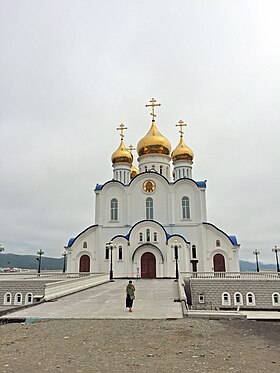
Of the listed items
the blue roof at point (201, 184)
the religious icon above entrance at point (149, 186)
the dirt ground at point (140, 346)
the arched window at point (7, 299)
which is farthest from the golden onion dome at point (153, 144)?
the dirt ground at point (140, 346)

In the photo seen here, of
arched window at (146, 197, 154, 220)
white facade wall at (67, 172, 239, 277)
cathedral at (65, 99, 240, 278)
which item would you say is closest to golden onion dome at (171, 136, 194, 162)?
cathedral at (65, 99, 240, 278)

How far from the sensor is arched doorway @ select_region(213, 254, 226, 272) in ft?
99.3

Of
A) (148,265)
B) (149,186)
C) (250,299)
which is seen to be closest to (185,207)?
(149,186)

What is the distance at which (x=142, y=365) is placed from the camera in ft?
18.6

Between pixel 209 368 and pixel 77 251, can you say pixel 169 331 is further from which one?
pixel 77 251

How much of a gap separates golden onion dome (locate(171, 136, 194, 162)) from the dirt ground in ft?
91.8

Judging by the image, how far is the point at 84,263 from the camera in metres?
32.0

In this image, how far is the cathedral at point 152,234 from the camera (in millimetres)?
29141

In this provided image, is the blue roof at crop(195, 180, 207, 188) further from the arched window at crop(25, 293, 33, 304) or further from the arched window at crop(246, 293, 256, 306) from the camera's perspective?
the arched window at crop(25, 293, 33, 304)

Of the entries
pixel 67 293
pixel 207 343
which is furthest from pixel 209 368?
pixel 67 293

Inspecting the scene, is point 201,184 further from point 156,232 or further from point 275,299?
point 275,299

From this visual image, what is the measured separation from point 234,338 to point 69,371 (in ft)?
12.9

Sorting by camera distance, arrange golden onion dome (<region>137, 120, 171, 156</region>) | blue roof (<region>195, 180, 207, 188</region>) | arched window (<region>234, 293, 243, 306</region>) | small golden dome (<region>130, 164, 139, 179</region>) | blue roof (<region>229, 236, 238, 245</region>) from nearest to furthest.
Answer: arched window (<region>234, 293, 243, 306</region>), blue roof (<region>229, 236, 238, 245</region>), blue roof (<region>195, 180, 207, 188</region>), golden onion dome (<region>137, 120, 171, 156</region>), small golden dome (<region>130, 164, 139, 179</region>)

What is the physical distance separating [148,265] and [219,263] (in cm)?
663
